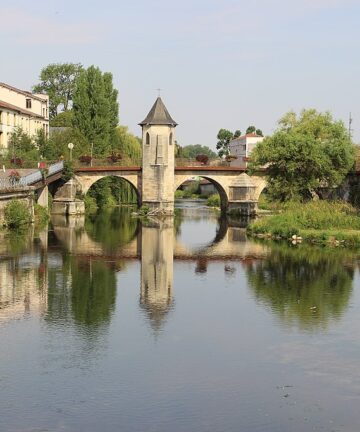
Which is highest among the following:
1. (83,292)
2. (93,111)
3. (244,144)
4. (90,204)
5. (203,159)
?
(244,144)

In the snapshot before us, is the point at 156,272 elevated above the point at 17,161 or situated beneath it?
situated beneath

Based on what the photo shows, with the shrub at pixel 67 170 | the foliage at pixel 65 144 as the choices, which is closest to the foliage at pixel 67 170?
the shrub at pixel 67 170

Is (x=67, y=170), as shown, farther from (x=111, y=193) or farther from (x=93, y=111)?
(x=111, y=193)

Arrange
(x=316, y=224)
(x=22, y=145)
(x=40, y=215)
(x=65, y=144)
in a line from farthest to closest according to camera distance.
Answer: (x=65, y=144) → (x=22, y=145) → (x=40, y=215) → (x=316, y=224)

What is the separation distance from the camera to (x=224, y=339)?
21750 millimetres

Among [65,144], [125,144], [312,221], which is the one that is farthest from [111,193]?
[312,221]

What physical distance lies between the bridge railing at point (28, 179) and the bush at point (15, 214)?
1404 millimetres

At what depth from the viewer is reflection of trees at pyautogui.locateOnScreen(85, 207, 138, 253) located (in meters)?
46.2

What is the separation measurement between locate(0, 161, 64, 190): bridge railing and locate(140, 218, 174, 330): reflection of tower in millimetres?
9636

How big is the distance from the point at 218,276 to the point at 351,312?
9086 millimetres

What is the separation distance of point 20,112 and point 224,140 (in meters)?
91.6

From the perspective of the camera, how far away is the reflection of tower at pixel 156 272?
84.1 feet

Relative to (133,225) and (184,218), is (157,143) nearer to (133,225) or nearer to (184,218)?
(184,218)

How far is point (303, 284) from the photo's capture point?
30781 mm
